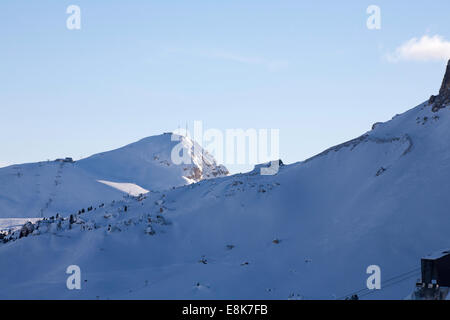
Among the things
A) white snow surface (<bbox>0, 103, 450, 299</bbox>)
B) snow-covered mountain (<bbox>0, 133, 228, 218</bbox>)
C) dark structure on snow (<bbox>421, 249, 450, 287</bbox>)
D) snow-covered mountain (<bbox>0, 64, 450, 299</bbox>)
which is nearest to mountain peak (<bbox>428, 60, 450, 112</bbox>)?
snow-covered mountain (<bbox>0, 64, 450, 299</bbox>)

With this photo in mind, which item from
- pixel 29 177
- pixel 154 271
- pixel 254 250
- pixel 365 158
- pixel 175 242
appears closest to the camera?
pixel 154 271

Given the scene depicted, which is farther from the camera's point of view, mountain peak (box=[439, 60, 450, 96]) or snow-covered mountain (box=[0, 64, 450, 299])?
mountain peak (box=[439, 60, 450, 96])

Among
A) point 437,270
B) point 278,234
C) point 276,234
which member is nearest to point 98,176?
point 276,234

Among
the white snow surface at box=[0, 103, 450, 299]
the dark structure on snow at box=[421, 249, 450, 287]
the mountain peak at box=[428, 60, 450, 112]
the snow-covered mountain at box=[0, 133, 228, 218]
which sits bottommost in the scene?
the dark structure on snow at box=[421, 249, 450, 287]

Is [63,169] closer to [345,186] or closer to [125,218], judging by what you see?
[125,218]

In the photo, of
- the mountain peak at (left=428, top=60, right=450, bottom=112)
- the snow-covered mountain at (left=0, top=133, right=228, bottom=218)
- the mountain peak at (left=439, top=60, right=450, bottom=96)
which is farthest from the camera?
the snow-covered mountain at (left=0, top=133, right=228, bottom=218)

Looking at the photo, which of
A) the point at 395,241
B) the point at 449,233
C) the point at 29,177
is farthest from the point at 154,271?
the point at 29,177

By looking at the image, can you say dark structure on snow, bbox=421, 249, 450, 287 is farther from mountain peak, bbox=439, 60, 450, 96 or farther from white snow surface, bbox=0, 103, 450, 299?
mountain peak, bbox=439, 60, 450, 96
